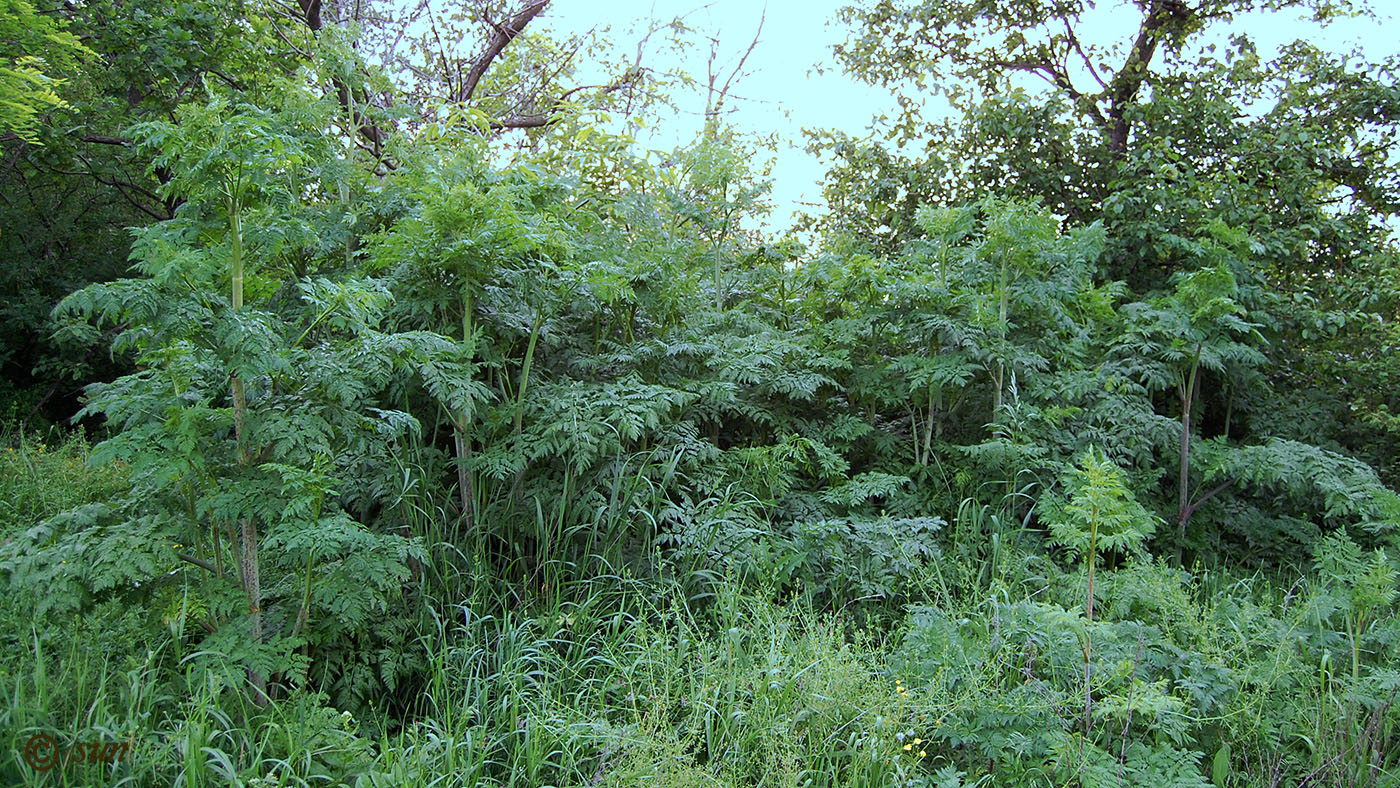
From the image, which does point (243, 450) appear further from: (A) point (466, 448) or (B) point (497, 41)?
(B) point (497, 41)

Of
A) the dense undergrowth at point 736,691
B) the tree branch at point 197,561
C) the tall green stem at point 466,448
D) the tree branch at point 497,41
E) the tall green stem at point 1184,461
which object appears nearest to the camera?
the dense undergrowth at point 736,691

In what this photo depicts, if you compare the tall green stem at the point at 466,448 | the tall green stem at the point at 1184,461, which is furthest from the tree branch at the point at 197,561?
the tall green stem at the point at 1184,461

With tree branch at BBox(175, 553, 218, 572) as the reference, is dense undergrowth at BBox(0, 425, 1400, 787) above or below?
below

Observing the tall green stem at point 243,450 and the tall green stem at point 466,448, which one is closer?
the tall green stem at point 243,450

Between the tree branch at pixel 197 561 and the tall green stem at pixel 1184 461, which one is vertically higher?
the tall green stem at pixel 1184 461

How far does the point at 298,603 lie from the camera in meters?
2.82

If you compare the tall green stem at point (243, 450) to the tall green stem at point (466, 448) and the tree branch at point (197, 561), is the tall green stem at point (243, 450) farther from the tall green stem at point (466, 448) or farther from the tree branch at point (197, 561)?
the tall green stem at point (466, 448)

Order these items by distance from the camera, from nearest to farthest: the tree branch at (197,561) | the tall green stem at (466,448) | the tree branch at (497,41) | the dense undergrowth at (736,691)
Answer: the dense undergrowth at (736,691) → the tree branch at (197,561) → the tall green stem at (466,448) → the tree branch at (497,41)

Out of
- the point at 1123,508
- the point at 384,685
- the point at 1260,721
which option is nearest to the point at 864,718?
the point at 1123,508

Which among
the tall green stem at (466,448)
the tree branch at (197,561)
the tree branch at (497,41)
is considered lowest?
the tree branch at (197,561)

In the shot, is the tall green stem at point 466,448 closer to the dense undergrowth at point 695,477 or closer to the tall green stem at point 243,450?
the dense undergrowth at point 695,477

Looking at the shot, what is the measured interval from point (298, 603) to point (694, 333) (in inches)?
95.6

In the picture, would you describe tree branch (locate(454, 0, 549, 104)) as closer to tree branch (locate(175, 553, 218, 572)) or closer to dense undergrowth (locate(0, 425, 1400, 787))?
dense undergrowth (locate(0, 425, 1400, 787))

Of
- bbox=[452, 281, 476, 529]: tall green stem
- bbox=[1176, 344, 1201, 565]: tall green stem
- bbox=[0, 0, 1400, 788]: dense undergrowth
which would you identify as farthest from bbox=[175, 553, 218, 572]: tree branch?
bbox=[1176, 344, 1201, 565]: tall green stem
